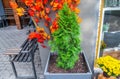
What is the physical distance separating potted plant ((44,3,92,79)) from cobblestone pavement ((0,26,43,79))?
3.57 ft

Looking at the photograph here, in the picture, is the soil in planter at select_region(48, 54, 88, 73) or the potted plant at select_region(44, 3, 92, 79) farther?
the soil in planter at select_region(48, 54, 88, 73)

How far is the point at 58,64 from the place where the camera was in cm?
199

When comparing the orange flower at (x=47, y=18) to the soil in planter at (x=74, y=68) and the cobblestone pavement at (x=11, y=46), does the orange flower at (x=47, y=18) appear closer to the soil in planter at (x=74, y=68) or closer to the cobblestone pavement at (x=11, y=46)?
the soil in planter at (x=74, y=68)

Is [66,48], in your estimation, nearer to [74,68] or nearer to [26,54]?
[74,68]

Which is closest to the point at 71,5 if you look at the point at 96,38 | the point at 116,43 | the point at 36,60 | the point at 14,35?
the point at 96,38

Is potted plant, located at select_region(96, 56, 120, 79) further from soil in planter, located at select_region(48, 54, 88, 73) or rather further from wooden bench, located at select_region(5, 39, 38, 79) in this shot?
wooden bench, located at select_region(5, 39, 38, 79)

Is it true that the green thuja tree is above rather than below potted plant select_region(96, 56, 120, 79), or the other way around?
above

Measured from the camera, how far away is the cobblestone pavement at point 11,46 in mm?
3062

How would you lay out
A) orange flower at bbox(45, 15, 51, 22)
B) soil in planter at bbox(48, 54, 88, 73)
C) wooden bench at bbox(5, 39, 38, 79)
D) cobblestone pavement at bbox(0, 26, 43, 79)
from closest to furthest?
1. soil in planter at bbox(48, 54, 88, 73)
2. orange flower at bbox(45, 15, 51, 22)
3. wooden bench at bbox(5, 39, 38, 79)
4. cobblestone pavement at bbox(0, 26, 43, 79)

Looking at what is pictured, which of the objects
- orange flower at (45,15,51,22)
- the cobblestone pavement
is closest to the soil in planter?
orange flower at (45,15,51,22)

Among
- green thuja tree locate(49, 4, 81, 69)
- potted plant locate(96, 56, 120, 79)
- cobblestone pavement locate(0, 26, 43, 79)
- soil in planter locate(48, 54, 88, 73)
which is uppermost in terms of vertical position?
green thuja tree locate(49, 4, 81, 69)

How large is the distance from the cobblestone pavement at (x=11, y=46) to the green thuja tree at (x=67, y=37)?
1.21m

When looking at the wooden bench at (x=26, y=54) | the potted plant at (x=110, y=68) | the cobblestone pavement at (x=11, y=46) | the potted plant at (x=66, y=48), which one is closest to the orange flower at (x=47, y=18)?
the potted plant at (x=66, y=48)

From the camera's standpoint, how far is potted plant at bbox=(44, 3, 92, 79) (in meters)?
1.71
